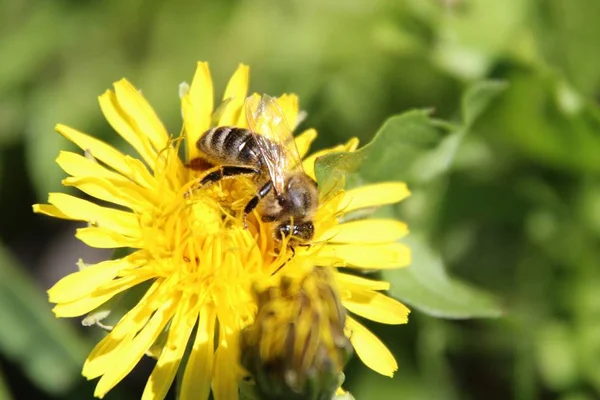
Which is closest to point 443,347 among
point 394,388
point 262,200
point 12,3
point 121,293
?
point 394,388

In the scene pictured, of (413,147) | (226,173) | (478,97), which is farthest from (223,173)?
(478,97)

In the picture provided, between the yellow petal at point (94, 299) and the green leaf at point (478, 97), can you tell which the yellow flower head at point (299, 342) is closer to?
the yellow petal at point (94, 299)

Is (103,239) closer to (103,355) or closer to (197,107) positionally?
(103,355)

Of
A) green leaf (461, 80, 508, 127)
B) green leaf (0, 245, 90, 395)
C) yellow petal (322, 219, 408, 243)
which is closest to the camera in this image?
yellow petal (322, 219, 408, 243)

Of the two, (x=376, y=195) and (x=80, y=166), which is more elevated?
(x=80, y=166)

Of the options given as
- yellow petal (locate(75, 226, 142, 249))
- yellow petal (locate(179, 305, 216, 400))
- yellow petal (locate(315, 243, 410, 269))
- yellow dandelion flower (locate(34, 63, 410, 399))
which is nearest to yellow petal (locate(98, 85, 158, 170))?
yellow dandelion flower (locate(34, 63, 410, 399))

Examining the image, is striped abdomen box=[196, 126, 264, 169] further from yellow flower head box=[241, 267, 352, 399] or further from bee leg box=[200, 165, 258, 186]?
yellow flower head box=[241, 267, 352, 399]

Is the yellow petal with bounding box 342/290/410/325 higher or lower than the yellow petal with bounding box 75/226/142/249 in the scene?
lower
